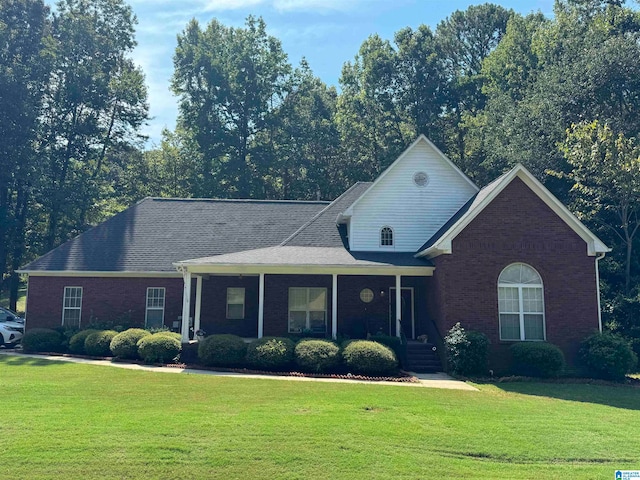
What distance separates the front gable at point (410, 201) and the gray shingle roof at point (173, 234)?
14.2 ft

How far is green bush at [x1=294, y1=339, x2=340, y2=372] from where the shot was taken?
14.8 meters

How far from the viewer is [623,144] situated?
2173 centimetres

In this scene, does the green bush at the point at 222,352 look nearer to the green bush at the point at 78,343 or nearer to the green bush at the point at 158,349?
the green bush at the point at 158,349

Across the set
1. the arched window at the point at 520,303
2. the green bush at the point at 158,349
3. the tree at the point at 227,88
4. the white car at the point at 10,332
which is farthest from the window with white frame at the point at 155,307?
the tree at the point at 227,88

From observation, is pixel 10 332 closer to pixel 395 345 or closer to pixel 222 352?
pixel 222 352

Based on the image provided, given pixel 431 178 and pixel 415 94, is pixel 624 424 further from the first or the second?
pixel 415 94

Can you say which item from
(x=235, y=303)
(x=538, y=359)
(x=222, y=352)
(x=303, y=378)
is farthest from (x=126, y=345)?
(x=538, y=359)

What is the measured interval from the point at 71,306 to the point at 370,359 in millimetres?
13409

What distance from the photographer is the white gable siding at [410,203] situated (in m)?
19.8

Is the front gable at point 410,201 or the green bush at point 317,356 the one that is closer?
the green bush at point 317,356

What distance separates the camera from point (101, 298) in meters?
20.7

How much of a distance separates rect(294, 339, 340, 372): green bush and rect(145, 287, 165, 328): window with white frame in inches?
313

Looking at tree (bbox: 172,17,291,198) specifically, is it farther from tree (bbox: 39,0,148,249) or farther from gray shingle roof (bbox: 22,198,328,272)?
gray shingle roof (bbox: 22,198,328,272)

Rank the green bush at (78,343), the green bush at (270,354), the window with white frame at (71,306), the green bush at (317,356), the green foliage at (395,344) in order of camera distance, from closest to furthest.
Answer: the green bush at (317,356)
the green bush at (270,354)
the green foliage at (395,344)
the green bush at (78,343)
the window with white frame at (71,306)
